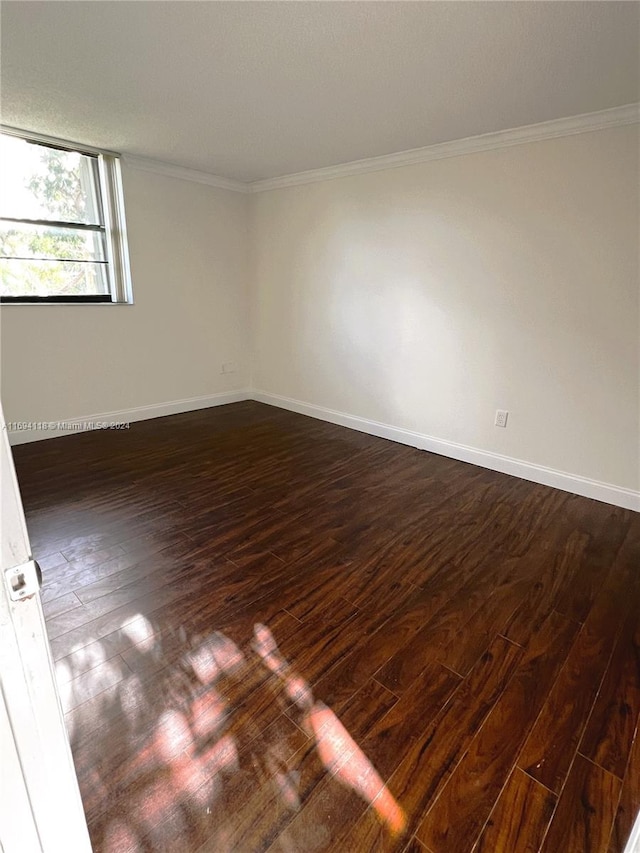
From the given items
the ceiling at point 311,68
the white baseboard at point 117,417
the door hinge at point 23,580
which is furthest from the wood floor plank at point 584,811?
the white baseboard at point 117,417

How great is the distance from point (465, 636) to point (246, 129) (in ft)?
10.7

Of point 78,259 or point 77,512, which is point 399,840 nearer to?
point 77,512

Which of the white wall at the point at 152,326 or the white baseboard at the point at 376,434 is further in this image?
the white wall at the point at 152,326

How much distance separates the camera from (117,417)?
415cm

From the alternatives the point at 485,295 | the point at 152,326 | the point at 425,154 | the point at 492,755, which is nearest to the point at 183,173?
the point at 152,326

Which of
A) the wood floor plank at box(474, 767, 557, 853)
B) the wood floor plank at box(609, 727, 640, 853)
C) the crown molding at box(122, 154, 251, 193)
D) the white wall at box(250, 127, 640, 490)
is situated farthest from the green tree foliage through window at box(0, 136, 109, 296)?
the wood floor plank at box(609, 727, 640, 853)

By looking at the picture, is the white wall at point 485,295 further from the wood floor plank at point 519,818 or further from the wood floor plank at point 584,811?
the wood floor plank at point 519,818

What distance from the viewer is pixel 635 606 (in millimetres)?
1947

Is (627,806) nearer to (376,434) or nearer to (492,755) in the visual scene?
(492,755)

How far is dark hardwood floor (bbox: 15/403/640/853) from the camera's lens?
116 cm

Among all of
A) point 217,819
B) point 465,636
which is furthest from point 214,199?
point 217,819

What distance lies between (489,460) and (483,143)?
2.22 meters

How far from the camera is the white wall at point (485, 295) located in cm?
268

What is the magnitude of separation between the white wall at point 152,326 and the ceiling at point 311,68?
39.5 inches
